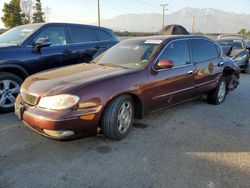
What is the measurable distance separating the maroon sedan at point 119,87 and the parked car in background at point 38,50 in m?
1.16

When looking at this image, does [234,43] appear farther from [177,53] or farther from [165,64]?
[165,64]

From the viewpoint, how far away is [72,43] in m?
6.08

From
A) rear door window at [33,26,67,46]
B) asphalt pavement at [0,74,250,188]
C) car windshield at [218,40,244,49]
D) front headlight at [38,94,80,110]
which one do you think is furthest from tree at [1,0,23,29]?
front headlight at [38,94,80,110]

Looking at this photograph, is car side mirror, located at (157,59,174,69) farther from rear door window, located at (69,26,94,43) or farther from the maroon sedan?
rear door window, located at (69,26,94,43)

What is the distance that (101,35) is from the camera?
7.01 metres

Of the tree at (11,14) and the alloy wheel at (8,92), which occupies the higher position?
the tree at (11,14)

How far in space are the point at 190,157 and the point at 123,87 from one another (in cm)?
130

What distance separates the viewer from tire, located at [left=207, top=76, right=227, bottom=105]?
5766mm

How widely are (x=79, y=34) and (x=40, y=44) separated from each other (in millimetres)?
1421

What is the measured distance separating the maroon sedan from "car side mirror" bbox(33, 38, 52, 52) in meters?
1.20

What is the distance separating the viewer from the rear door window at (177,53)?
4.44 meters

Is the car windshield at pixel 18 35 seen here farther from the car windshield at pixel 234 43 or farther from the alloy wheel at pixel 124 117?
the car windshield at pixel 234 43

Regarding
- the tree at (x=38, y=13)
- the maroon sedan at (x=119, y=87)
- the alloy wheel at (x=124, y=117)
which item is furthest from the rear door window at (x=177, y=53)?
the tree at (x=38, y=13)

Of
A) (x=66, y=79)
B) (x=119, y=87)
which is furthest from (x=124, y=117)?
(x=66, y=79)
